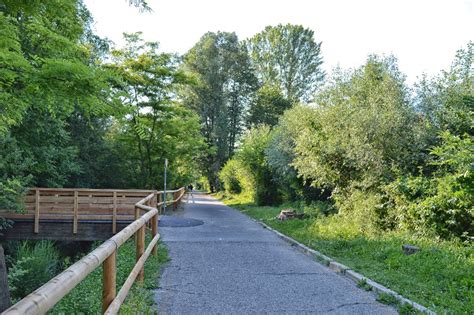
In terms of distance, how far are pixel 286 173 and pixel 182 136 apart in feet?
23.3

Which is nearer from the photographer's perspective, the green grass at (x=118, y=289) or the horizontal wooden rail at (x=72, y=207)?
the green grass at (x=118, y=289)

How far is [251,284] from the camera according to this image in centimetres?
612

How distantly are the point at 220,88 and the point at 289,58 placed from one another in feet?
28.4

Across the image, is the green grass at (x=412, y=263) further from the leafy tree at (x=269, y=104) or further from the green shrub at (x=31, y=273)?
the leafy tree at (x=269, y=104)

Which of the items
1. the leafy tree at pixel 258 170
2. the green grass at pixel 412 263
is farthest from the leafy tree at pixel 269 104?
the green grass at pixel 412 263

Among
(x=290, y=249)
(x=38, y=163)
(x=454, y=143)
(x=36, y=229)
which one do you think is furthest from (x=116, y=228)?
(x=454, y=143)

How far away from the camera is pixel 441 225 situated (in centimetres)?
867

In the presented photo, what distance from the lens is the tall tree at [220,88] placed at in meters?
43.6

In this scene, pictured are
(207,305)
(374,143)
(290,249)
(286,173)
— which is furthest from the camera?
(286,173)

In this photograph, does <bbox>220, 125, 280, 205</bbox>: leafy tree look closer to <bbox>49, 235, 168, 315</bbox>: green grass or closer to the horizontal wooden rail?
the horizontal wooden rail

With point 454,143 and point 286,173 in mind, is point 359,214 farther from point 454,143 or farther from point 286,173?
point 286,173

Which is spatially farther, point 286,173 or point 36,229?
point 286,173

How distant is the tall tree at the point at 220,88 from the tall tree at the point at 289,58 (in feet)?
7.02

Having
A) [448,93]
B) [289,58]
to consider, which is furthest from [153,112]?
[289,58]
